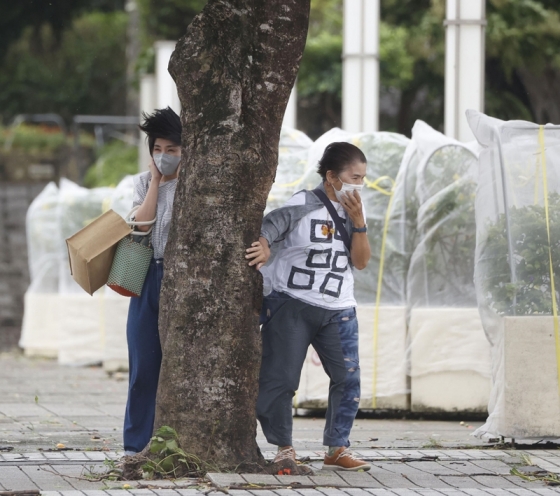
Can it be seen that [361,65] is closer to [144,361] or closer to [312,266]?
[312,266]

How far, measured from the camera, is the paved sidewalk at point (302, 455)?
18.6 feet

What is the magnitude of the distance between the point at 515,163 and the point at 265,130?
216 cm

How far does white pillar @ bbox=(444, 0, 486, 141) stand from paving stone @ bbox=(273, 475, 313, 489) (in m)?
5.93

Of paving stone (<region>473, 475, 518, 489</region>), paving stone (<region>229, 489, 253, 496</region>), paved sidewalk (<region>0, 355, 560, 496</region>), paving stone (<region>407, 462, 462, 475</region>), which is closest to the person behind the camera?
paving stone (<region>229, 489, 253, 496</region>)

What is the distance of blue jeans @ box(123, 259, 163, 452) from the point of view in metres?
6.29

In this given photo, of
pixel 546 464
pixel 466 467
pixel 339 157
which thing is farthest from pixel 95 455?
pixel 546 464

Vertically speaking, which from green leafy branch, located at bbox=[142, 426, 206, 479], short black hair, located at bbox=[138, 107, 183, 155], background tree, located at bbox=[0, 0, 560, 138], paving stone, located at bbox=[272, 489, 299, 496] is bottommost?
paving stone, located at bbox=[272, 489, 299, 496]

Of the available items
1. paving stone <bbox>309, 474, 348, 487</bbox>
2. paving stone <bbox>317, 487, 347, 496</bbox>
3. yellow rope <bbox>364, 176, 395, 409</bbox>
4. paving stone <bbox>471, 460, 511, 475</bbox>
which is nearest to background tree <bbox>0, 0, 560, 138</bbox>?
yellow rope <bbox>364, 176, 395, 409</bbox>

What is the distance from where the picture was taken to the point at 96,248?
6203 mm

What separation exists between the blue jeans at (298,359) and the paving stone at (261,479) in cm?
32

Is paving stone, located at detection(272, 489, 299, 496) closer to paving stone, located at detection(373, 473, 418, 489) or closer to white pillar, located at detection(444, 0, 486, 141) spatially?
paving stone, located at detection(373, 473, 418, 489)

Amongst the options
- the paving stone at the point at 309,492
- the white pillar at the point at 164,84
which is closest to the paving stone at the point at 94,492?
the paving stone at the point at 309,492

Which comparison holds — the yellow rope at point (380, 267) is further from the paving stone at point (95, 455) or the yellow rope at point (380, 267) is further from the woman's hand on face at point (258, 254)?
the woman's hand on face at point (258, 254)

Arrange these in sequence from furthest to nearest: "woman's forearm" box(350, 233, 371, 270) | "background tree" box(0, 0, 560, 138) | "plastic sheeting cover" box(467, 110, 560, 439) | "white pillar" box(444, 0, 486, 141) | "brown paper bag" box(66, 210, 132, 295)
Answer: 1. "background tree" box(0, 0, 560, 138)
2. "white pillar" box(444, 0, 486, 141)
3. "plastic sheeting cover" box(467, 110, 560, 439)
4. "woman's forearm" box(350, 233, 371, 270)
5. "brown paper bag" box(66, 210, 132, 295)
